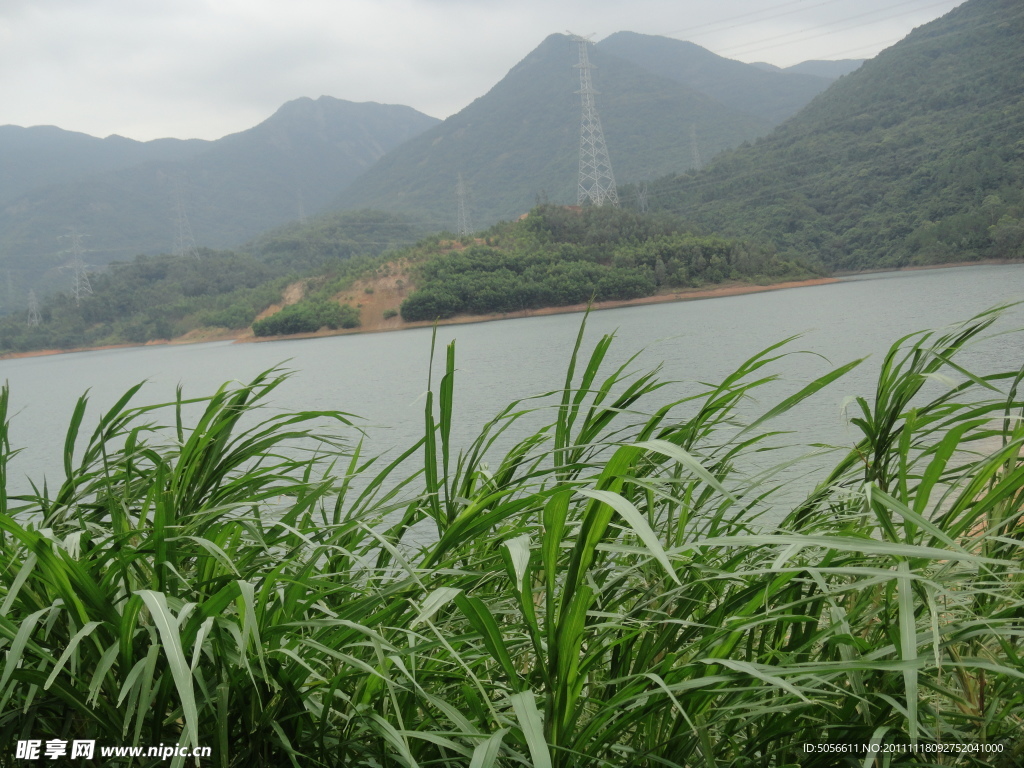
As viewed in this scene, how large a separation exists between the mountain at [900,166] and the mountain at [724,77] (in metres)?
54.8

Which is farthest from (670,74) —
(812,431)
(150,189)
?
(812,431)

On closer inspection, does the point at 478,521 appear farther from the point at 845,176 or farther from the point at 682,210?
the point at 682,210

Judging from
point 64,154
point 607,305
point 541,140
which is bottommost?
point 607,305

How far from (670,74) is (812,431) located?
6230 inches

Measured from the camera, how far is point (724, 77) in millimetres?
142125

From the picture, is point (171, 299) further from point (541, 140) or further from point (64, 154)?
point (64, 154)

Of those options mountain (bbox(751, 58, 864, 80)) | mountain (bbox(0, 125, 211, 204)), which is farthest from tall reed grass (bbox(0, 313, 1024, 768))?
mountain (bbox(751, 58, 864, 80))

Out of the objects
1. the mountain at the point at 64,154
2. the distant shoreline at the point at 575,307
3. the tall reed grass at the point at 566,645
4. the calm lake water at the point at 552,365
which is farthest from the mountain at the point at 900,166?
the mountain at the point at 64,154

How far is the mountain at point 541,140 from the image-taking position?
3597 inches

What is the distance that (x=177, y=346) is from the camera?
46.1m

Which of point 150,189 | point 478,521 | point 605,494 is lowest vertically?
point 478,521

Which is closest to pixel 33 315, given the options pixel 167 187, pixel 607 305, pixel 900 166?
pixel 607 305

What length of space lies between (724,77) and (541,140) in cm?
5058

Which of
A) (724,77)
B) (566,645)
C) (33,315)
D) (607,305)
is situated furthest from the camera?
(724,77)
